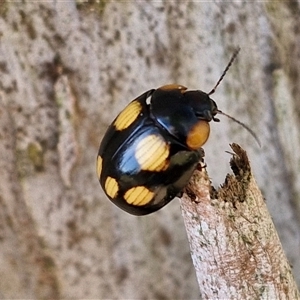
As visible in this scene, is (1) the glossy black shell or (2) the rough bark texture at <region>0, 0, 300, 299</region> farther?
(2) the rough bark texture at <region>0, 0, 300, 299</region>

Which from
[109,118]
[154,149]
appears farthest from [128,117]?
[109,118]

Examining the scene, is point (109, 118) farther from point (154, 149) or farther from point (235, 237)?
point (235, 237)

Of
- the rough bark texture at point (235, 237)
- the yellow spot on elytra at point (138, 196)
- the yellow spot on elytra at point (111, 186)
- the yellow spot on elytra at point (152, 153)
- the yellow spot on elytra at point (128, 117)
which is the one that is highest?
the yellow spot on elytra at point (128, 117)

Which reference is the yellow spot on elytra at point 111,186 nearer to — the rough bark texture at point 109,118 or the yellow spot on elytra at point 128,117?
the yellow spot on elytra at point 128,117

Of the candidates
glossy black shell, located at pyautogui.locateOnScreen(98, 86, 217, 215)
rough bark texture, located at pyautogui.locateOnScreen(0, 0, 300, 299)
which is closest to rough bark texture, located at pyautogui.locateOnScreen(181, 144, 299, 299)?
glossy black shell, located at pyautogui.locateOnScreen(98, 86, 217, 215)

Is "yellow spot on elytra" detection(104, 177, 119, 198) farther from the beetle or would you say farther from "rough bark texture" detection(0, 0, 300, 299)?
"rough bark texture" detection(0, 0, 300, 299)

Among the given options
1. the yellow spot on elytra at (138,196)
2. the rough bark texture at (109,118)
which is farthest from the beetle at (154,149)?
the rough bark texture at (109,118)
